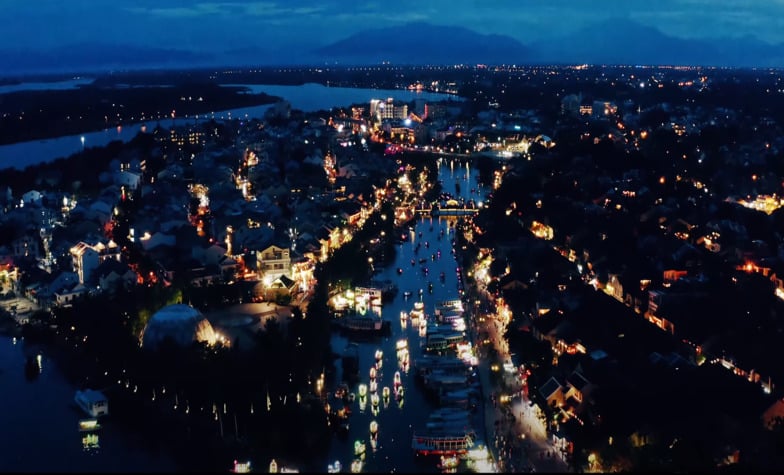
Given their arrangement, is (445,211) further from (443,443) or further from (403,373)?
(443,443)

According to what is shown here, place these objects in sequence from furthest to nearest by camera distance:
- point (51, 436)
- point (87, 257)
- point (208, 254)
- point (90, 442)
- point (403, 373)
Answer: point (208, 254), point (87, 257), point (403, 373), point (51, 436), point (90, 442)

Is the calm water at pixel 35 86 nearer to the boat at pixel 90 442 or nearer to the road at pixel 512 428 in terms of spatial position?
the boat at pixel 90 442

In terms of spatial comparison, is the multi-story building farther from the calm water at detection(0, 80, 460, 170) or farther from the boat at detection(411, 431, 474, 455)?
the calm water at detection(0, 80, 460, 170)

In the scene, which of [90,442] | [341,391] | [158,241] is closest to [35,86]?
[158,241]

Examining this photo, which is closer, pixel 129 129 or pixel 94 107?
pixel 129 129

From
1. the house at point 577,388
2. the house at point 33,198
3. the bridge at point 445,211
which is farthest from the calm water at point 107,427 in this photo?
the bridge at point 445,211

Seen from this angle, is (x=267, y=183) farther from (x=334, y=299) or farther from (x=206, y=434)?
(x=206, y=434)
